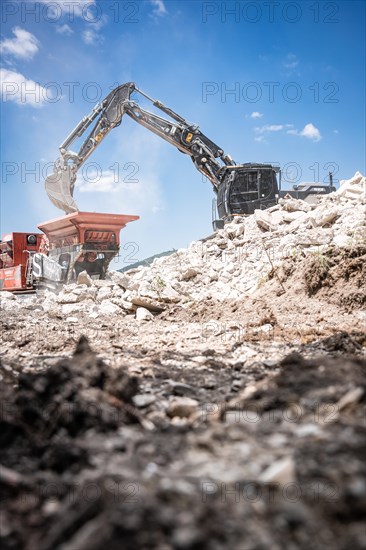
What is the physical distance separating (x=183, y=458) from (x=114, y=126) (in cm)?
1392

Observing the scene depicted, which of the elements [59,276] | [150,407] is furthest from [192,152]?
[150,407]

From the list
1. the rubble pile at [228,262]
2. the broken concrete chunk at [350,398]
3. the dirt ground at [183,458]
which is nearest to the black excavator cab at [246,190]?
the rubble pile at [228,262]

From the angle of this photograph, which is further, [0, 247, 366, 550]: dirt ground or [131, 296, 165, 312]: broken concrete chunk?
[131, 296, 165, 312]: broken concrete chunk

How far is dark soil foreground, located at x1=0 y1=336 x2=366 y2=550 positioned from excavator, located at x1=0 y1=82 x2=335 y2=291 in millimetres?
8773

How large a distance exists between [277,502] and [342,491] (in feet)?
0.75

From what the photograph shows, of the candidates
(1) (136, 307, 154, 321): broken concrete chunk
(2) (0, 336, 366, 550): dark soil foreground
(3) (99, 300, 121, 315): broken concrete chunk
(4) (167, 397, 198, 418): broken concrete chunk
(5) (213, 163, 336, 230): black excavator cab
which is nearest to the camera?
(2) (0, 336, 366, 550): dark soil foreground

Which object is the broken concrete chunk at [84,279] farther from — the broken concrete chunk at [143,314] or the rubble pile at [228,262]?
the broken concrete chunk at [143,314]

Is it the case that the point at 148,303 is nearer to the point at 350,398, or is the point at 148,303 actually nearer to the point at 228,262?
the point at 228,262

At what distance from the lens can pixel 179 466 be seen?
1751mm

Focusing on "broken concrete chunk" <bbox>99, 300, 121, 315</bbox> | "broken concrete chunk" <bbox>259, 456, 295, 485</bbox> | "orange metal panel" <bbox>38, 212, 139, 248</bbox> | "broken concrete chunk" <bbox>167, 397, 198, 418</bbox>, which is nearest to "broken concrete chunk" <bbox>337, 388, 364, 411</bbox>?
"broken concrete chunk" <bbox>259, 456, 295, 485</bbox>

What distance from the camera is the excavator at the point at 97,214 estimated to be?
11.3m

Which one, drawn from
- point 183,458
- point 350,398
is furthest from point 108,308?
point 183,458

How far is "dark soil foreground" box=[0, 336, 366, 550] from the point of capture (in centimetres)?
142

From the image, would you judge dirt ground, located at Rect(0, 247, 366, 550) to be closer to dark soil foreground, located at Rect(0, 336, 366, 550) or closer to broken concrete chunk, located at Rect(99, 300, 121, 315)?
dark soil foreground, located at Rect(0, 336, 366, 550)
